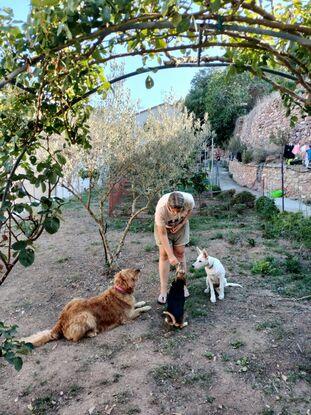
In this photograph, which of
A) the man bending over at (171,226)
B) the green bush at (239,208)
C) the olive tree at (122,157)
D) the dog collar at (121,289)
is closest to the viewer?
the man bending over at (171,226)

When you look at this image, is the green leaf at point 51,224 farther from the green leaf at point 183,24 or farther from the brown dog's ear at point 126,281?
the brown dog's ear at point 126,281

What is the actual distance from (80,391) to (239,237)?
6.06 metres

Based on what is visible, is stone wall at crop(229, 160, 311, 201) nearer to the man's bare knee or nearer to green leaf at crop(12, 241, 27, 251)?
the man's bare knee

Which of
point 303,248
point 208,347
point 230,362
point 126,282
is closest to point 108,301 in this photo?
point 126,282

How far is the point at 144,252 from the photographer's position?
27.7 ft

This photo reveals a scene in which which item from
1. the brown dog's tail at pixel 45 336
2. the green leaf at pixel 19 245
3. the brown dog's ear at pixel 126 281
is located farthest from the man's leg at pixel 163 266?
the green leaf at pixel 19 245

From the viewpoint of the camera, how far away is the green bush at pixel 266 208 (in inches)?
444

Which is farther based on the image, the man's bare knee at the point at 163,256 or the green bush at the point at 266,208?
the green bush at the point at 266,208

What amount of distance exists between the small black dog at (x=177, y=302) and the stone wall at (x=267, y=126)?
57.3 feet

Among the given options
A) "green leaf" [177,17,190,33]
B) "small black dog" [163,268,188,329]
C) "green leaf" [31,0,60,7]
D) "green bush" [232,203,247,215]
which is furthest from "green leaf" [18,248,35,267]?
"green bush" [232,203,247,215]

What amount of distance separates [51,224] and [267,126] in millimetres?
25685

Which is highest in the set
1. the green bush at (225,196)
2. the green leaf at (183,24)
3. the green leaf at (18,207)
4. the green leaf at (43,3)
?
the green leaf at (43,3)

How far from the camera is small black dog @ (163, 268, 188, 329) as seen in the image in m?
4.74

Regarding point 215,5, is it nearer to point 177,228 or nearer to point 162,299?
point 177,228
